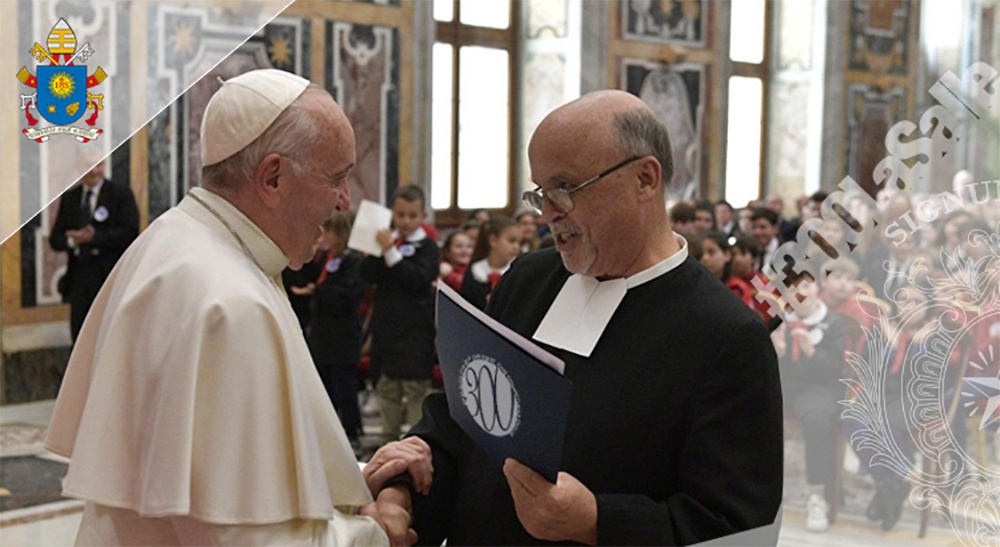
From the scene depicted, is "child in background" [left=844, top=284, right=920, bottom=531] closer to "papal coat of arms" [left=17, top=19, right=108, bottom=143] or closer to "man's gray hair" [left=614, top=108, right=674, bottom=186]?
"man's gray hair" [left=614, top=108, right=674, bottom=186]

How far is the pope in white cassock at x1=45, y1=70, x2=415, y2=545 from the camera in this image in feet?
6.53

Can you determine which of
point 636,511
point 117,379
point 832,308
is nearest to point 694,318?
point 636,511

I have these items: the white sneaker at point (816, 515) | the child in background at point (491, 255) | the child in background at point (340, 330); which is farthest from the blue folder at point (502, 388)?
the child in background at point (340, 330)

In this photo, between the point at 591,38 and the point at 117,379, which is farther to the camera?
the point at 591,38

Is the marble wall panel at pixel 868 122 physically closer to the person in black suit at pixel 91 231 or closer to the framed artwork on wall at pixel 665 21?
the framed artwork on wall at pixel 665 21

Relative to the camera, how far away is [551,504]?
2123mm

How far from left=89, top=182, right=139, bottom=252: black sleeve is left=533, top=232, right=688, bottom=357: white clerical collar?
6224 millimetres

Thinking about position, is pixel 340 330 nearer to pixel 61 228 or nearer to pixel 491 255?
pixel 491 255

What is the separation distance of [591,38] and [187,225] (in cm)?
1185

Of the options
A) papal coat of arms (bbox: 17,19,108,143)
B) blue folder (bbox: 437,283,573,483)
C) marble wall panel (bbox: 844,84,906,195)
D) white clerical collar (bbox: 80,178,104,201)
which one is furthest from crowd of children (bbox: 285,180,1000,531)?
marble wall panel (bbox: 844,84,906,195)

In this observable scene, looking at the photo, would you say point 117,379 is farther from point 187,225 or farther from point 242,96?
point 242,96

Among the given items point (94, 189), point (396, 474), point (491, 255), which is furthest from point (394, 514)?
point (94, 189)

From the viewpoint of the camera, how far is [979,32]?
764cm

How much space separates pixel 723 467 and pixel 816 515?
12.5 ft
